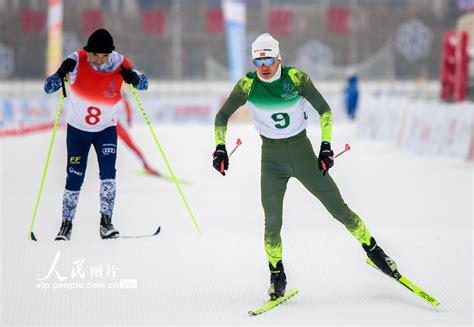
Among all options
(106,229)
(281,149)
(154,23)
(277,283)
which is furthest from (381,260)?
(154,23)

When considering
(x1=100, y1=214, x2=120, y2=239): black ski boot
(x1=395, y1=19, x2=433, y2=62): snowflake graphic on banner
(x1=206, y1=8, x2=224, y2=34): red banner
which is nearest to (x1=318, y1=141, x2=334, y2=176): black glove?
(x1=100, y1=214, x2=120, y2=239): black ski boot

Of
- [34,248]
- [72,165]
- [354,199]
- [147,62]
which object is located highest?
[72,165]

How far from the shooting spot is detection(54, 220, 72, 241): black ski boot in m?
7.72

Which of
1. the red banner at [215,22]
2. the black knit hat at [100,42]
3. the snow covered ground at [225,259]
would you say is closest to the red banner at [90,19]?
the red banner at [215,22]

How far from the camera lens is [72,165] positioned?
7672 mm

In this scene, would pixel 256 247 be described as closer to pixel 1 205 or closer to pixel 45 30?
pixel 1 205

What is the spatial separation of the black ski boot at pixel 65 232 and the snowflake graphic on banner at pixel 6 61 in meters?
35.2

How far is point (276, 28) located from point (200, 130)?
74.8ft

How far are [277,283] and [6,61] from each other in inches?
1493

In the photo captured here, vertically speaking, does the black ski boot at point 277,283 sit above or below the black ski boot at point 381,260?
below

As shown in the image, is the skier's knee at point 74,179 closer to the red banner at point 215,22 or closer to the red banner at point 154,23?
the red banner at point 154,23

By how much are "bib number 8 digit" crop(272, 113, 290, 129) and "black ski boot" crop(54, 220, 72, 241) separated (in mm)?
2429

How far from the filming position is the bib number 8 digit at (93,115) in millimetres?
7480

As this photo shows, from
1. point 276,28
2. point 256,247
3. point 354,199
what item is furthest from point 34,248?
Result: point 276,28
